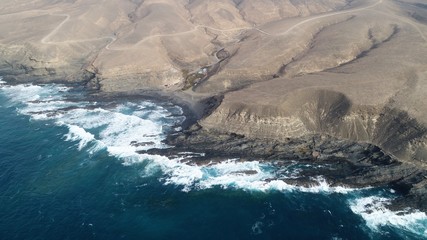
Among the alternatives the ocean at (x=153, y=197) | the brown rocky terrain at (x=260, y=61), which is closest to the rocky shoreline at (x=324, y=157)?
the brown rocky terrain at (x=260, y=61)

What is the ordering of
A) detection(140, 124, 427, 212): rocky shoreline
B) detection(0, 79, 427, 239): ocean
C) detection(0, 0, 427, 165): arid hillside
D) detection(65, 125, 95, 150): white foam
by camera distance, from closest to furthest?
1. detection(0, 79, 427, 239): ocean
2. detection(140, 124, 427, 212): rocky shoreline
3. detection(0, 0, 427, 165): arid hillside
4. detection(65, 125, 95, 150): white foam

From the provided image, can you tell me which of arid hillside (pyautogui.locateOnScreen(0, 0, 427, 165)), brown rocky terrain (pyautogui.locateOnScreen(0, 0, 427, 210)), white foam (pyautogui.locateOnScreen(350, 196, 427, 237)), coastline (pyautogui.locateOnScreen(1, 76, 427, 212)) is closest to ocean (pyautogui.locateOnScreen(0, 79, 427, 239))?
white foam (pyautogui.locateOnScreen(350, 196, 427, 237))

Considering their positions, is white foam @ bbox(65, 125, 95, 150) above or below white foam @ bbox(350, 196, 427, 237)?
below

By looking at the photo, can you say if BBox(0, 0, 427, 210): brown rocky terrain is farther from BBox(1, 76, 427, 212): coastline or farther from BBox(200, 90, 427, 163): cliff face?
BBox(1, 76, 427, 212): coastline

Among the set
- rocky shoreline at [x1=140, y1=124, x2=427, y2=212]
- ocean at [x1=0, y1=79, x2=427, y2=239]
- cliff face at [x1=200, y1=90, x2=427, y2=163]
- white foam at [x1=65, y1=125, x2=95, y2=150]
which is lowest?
white foam at [x1=65, y1=125, x2=95, y2=150]

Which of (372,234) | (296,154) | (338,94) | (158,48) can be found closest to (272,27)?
(158,48)

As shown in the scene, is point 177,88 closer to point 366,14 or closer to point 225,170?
point 225,170

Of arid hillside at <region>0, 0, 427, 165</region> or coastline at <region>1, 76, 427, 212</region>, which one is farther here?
arid hillside at <region>0, 0, 427, 165</region>

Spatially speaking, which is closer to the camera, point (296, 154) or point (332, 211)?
point (332, 211)
